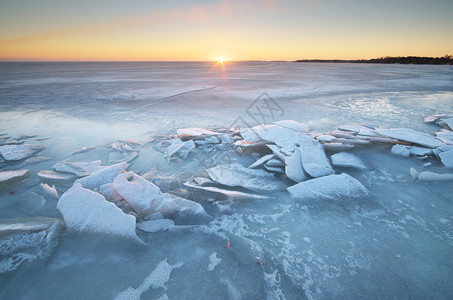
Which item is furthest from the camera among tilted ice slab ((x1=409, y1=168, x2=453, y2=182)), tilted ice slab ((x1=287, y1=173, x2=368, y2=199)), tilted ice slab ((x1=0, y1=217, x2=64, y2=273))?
tilted ice slab ((x1=409, y1=168, x2=453, y2=182))

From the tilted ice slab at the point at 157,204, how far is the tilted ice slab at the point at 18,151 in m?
2.09

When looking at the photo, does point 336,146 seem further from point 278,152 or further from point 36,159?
point 36,159

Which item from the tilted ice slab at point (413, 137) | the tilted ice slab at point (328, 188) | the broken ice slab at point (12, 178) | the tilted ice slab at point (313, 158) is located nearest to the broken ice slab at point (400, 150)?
the tilted ice slab at point (413, 137)

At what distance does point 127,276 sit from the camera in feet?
4.05

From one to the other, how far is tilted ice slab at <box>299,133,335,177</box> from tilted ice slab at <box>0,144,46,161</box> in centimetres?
381

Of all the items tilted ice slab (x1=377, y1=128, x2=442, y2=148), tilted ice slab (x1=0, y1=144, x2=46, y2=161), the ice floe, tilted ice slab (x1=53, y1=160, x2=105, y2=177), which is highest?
tilted ice slab (x1=377, y1=128, x2=442, y2=148)

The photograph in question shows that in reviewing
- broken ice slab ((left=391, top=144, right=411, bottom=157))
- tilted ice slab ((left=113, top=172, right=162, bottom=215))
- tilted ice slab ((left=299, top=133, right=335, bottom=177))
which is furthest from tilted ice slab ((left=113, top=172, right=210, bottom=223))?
broken ice slab ((left=391, top=144, right=411, bottom=157))

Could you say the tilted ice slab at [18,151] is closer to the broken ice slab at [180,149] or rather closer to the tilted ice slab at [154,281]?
the broken ice slab at [180,149]

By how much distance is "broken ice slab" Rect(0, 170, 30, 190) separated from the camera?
2119 millimetres

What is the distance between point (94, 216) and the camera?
150cm

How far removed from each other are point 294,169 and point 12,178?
124 inches

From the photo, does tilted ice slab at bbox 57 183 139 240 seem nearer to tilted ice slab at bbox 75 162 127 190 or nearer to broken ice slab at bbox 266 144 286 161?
tilted ice slab at bbox 75 162 127 190

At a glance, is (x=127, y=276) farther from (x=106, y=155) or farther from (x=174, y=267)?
(x=106, y=155)

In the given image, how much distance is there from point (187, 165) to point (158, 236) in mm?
1243
